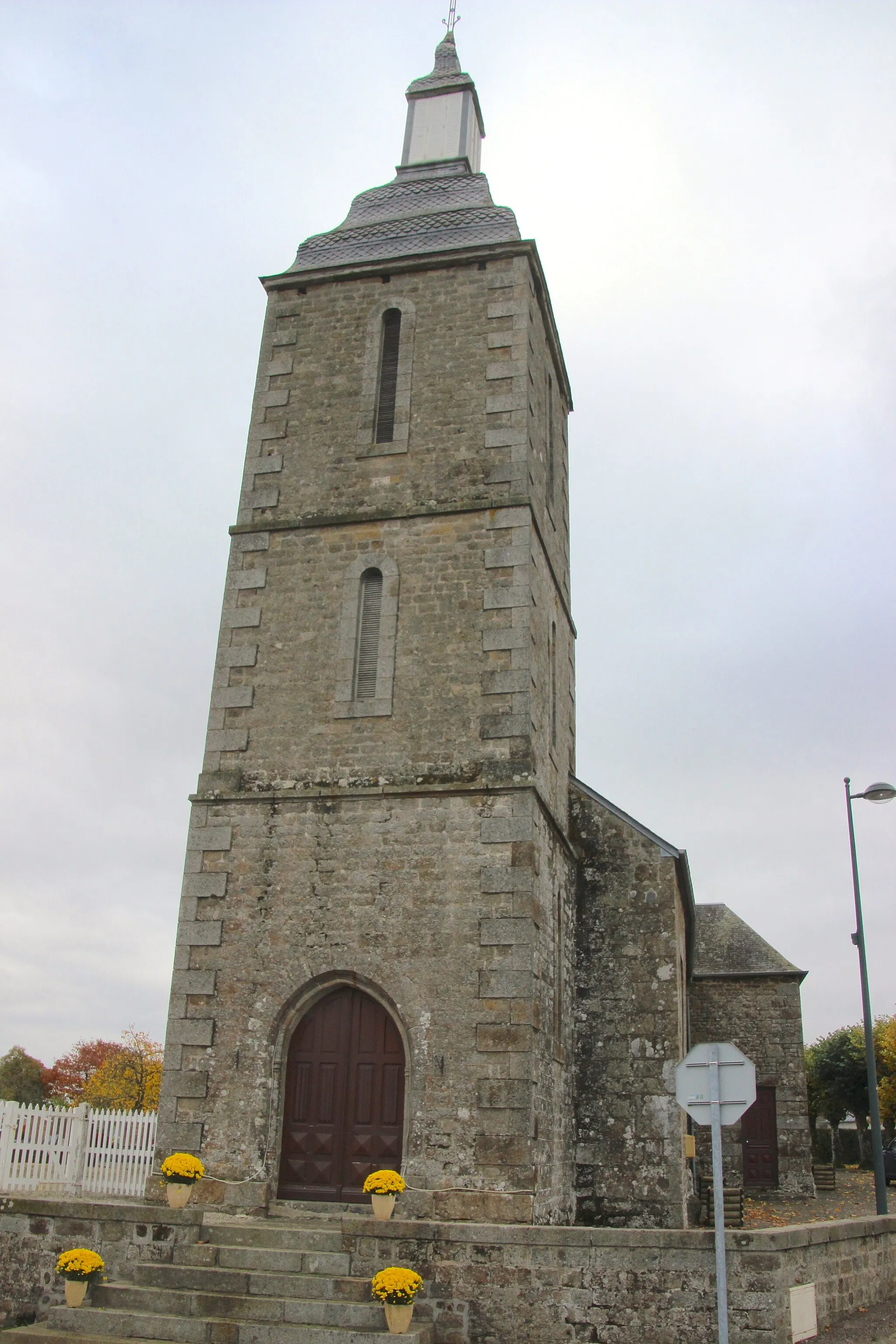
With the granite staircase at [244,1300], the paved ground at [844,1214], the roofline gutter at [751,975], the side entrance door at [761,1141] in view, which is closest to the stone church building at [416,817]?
the granite staircase at [244,1300]

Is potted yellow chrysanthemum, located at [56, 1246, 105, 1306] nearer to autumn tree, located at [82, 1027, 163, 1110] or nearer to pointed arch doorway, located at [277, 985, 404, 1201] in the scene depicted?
pointed arch doorway, located at [277, 985, 404, 1201]

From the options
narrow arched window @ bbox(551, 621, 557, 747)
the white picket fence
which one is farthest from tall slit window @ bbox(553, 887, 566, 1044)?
the white picket fence

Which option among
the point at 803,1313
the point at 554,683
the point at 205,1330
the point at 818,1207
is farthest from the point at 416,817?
the point at 818,1207

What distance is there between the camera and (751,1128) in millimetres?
23016

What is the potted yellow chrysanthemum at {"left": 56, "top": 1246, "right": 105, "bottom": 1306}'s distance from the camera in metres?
9.45

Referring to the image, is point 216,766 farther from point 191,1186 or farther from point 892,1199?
point 892,1199

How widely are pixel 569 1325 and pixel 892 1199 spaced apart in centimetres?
1635

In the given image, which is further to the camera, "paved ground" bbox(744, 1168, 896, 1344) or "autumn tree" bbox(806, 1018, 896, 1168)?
"autumn tree" bbox(806, 1018, 896, 1168)

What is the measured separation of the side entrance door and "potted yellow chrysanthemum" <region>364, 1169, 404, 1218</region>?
14.3 metres

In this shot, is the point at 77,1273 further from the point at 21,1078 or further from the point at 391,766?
the point at 21,1078

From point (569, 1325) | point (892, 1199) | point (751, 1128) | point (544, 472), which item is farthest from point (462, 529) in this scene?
point (892, 1199)

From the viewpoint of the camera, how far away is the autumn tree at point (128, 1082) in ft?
Answer: 125

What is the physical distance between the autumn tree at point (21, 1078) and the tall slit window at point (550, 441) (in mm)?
34236

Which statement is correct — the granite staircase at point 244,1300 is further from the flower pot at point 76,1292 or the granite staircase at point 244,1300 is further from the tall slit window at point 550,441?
the tall slit window at point 550,441
